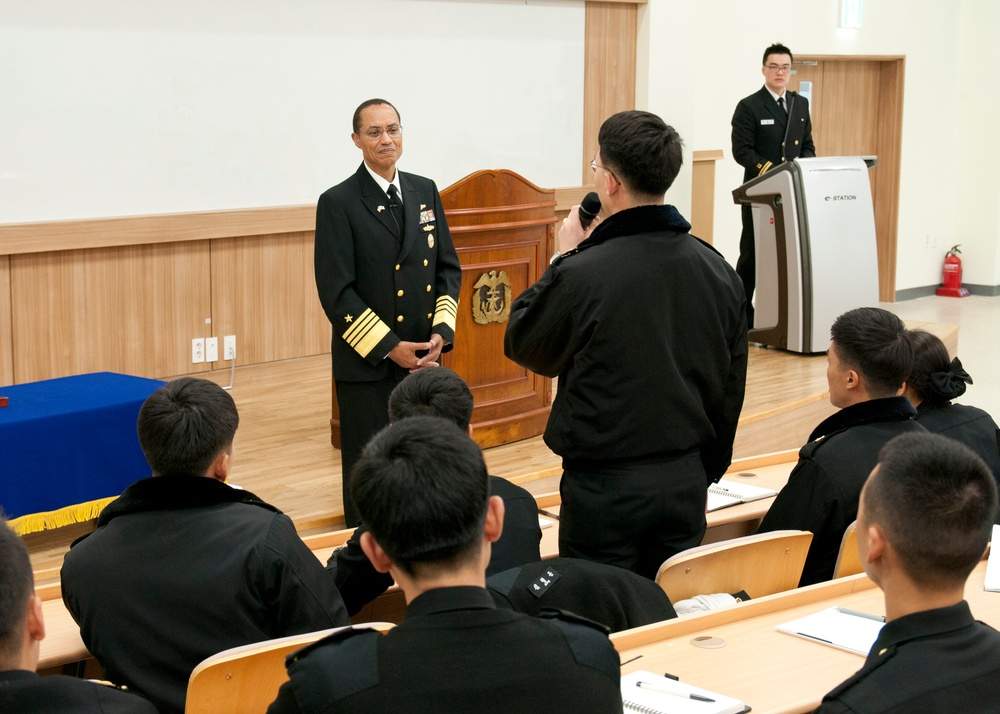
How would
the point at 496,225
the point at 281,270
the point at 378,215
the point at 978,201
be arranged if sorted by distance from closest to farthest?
the point at 378,215, the point at 496,225, the point at 281,270, the point at 978,201

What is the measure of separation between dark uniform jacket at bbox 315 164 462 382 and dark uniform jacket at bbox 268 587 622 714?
8.46 feet

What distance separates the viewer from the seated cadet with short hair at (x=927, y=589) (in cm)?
152

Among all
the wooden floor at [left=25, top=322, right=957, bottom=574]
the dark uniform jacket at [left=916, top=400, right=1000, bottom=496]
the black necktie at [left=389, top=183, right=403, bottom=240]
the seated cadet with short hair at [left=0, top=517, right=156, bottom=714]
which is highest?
the black necktie at [left=389, top=183, right=403, bottom=240]

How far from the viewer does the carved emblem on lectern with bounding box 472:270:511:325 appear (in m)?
4.99

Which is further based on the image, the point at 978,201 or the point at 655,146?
the point at 978,201

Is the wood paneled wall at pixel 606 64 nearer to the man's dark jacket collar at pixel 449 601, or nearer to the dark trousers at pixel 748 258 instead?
the dark trousers at pixel 748 258

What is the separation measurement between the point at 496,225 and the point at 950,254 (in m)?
8.00

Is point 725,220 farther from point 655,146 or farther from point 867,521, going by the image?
point 867,521

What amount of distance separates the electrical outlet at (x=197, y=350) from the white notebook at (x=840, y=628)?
438cm

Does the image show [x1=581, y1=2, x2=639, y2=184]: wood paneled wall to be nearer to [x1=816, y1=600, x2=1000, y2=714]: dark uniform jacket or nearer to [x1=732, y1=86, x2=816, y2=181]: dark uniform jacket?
[x1=732, y1=86, x2=816, y2=181]: dark uniform jacket

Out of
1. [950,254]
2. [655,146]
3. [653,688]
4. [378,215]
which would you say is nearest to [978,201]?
[950,254]

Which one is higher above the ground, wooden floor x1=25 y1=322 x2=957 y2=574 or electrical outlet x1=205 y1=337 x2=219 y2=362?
electrical outlet x1=205 y1=337 x2=219 y2=362

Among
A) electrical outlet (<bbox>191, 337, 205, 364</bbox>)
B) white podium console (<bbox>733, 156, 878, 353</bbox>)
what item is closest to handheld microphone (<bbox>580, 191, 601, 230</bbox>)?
electrical outlet (<bbox>191, 337, 205, 364</bbox>)

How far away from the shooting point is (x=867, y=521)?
5.34ft
